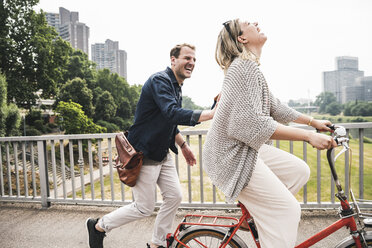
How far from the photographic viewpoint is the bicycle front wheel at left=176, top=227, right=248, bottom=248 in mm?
1863

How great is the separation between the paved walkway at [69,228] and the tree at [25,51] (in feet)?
91.0

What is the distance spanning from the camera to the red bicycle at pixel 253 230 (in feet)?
5.20

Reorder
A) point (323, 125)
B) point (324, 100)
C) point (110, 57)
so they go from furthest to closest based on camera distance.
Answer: point (110, 57), point (324, 100), point (323, 125)

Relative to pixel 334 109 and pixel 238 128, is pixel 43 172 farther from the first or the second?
pixel 334 109

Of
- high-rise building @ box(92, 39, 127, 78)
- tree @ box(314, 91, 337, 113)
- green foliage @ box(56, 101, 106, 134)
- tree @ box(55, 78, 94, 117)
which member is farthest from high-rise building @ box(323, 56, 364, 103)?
green foliage @ box(56, 101, 106, 134)

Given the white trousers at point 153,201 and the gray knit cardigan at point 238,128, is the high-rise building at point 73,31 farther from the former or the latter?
the gray knit cardigan at point 238,128

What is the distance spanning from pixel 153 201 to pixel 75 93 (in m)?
43.7

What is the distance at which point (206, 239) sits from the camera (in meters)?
1.93

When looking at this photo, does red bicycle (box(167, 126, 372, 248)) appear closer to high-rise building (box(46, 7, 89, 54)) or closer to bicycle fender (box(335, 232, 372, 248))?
bicycle fender (box(335, 232, 372, 248))

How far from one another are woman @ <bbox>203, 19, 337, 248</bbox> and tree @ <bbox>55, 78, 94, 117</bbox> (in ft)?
141

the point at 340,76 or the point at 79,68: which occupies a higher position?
the point at 340,76

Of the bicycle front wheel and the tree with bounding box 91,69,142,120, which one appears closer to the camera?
the bicycle front wheel

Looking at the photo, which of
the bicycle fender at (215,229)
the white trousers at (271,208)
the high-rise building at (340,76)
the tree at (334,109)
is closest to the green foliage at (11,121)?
the bicycle fender at (215,229)

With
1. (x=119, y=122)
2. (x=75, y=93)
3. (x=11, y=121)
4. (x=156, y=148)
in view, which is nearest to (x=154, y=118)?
(x=156, y=148)
